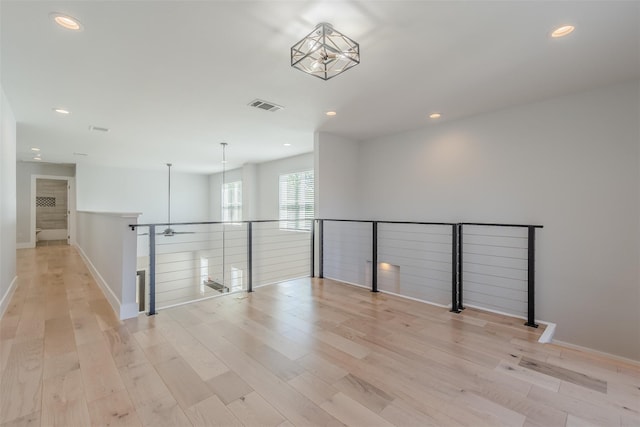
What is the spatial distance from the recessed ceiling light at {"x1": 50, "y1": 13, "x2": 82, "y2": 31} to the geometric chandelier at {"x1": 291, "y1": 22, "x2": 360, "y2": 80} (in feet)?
4.85

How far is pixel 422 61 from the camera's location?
99.7 inches

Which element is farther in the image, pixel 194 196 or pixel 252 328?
pixel 194 196

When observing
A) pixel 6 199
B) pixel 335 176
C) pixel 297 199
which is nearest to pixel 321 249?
pixel 335 176

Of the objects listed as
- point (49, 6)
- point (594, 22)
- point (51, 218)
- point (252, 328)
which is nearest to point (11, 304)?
point (252, 328)

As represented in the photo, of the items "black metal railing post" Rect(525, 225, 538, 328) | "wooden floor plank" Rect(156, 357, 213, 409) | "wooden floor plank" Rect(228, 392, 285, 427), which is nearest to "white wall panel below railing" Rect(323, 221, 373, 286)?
"black metal railing post" Rect(525, 225, 538, 328)

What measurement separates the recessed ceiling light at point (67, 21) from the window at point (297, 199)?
4.36 metres

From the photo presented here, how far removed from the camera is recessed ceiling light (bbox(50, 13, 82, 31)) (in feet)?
6.34

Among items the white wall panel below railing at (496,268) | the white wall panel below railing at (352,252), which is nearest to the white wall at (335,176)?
the white wall panel below railing at (352,252)

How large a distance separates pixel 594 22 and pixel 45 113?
573 cm

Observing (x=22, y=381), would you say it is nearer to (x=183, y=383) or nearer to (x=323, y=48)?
(x=183, y=383)

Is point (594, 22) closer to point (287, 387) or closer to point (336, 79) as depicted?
point (336, 79)

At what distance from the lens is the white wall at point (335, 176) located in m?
4.77

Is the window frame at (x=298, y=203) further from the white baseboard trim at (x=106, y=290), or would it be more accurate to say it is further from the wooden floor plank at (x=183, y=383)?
the wooden floor plank at (x=183, y=383)

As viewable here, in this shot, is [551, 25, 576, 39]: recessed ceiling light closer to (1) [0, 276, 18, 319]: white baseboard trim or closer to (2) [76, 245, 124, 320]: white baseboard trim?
(2) [76, 245, 124, 320]: white baseboard trim
